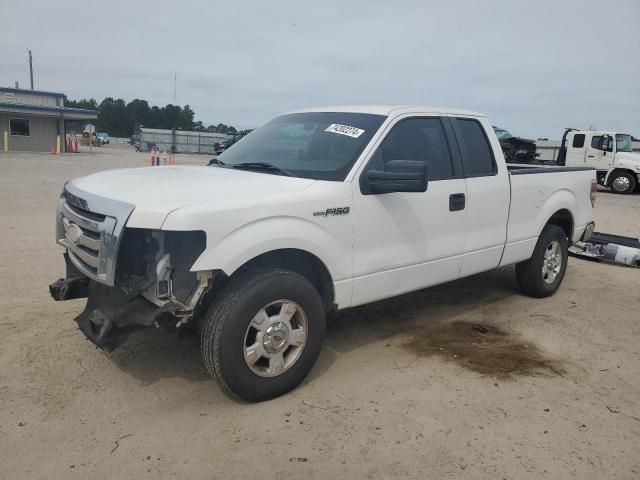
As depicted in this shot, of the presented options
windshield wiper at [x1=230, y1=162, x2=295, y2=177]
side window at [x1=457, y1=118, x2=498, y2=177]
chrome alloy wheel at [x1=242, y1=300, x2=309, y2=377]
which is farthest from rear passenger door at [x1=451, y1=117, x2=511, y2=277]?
chrome alloy wheel at [x1=242, y1=300, x2=309, y2=377]

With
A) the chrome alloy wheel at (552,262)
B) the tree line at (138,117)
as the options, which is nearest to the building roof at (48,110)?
the chrome alloy wheel at (552,262)

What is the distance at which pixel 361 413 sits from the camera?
3.31 meters

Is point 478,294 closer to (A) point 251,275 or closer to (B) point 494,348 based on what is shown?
(B) point 494,348

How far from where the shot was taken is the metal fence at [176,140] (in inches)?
1745

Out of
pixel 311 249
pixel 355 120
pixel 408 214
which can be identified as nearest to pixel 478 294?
pixel 408 214

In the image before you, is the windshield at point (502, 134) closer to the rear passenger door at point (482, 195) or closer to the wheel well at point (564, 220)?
the wheel well at point (564, 220)

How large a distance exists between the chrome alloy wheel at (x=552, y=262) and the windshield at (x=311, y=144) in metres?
2.84

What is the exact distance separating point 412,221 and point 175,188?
179 cm

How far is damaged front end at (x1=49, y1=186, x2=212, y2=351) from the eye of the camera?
118 inches

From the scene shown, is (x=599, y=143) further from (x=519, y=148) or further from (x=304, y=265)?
(x=304, y=265)

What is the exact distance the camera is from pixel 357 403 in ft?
11.3

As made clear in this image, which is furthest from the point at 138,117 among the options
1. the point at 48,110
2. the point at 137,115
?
the point at 48,110

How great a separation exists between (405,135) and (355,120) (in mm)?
418

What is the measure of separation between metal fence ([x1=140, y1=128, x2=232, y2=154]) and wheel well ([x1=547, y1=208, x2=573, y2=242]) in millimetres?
40434
